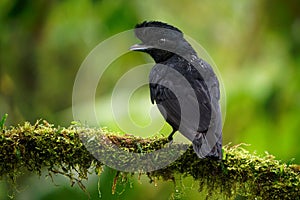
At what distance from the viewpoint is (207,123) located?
17.5 ft

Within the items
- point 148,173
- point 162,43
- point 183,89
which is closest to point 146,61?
point 162,43

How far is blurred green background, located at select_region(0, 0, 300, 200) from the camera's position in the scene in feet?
28.9

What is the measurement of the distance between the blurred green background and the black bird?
1.49m

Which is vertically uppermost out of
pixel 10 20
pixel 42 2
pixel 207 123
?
pixel 42 2

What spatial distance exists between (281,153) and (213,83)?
9.92ft

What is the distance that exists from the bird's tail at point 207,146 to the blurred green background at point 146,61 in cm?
194

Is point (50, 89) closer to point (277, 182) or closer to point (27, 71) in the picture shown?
point (27, 71)

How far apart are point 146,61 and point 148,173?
6719mm

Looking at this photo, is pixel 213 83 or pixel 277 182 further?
pixel 213 83

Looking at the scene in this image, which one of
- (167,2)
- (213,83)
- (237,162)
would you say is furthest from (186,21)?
(237,162)

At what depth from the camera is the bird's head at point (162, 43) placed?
6125mm

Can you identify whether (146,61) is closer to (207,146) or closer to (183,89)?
(183,89)

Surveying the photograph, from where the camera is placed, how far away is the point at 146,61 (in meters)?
11.6

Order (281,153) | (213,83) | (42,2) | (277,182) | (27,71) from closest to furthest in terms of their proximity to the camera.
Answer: (277,182) < (213,83) < (281,153) < (42,2) < (27,71)
